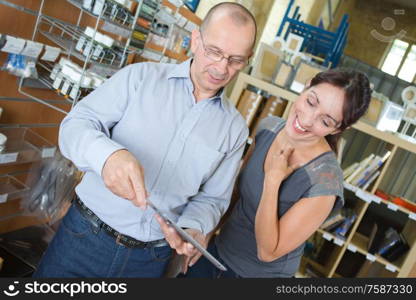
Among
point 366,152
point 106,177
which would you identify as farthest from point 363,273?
point 106,177

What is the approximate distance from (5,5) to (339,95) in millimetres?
1644

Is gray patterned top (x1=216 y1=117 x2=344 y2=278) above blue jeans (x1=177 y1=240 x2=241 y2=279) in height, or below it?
above

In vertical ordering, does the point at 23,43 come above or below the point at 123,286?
above

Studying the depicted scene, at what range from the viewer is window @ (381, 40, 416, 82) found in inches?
301

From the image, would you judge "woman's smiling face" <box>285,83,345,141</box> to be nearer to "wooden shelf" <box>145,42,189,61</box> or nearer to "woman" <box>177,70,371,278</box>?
"woman" <box>177,70,371,278</box>

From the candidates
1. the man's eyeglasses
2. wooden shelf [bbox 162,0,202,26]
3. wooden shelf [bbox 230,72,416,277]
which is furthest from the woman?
wooden shelf [bbox 162,0,202,26]

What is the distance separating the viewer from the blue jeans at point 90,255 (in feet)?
4.56

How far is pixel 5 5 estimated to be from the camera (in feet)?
5.92

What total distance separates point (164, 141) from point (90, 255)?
1.74 ft

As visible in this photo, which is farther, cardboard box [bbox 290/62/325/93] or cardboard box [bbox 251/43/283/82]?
cardboard box [bbox 251/43/283/82]

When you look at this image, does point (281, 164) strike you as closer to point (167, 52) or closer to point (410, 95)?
point (167, 52)

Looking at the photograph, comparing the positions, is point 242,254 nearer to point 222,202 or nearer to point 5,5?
point 222,202

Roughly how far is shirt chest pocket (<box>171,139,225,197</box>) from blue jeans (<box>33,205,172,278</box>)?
32cm

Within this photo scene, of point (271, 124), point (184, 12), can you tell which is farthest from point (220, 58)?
point (184, 12)
